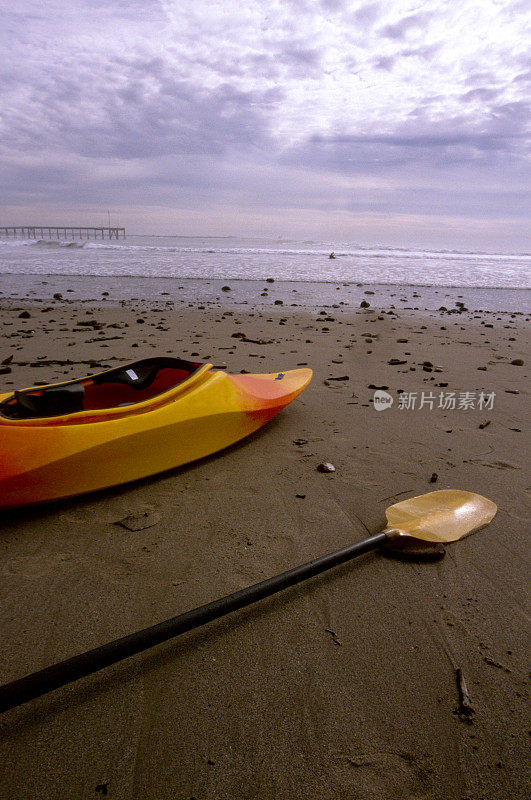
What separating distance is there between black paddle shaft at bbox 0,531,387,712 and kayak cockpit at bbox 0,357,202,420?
1.07 meters

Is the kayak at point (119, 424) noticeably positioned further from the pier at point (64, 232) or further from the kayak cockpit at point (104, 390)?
the pier at point (64, 232)

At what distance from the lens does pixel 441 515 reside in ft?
5.66

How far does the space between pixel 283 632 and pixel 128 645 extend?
1.44 feet

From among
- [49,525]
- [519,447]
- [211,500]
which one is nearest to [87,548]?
[49,525]

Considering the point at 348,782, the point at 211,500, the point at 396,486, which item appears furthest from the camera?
the point at 396,486

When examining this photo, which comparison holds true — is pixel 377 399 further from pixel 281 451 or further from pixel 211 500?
pixel 211 500

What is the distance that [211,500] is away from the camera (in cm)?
186

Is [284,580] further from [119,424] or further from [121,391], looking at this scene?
[121,391]

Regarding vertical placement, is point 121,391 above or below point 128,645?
above

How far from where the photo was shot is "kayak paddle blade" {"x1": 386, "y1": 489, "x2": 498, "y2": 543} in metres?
1.61

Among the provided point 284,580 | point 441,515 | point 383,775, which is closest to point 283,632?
point 284,580

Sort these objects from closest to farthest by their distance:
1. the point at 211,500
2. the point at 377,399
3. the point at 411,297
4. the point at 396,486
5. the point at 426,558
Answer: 1. the point at 426,558
2. the point at 211,500
3. the point at 396,486
4. the point at 377,399
5. the point at 411,297

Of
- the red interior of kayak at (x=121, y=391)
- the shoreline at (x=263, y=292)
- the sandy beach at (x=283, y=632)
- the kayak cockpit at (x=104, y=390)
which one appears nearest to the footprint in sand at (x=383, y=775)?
the sandy beach at (x=283, y=632)

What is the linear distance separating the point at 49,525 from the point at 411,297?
8384mm
